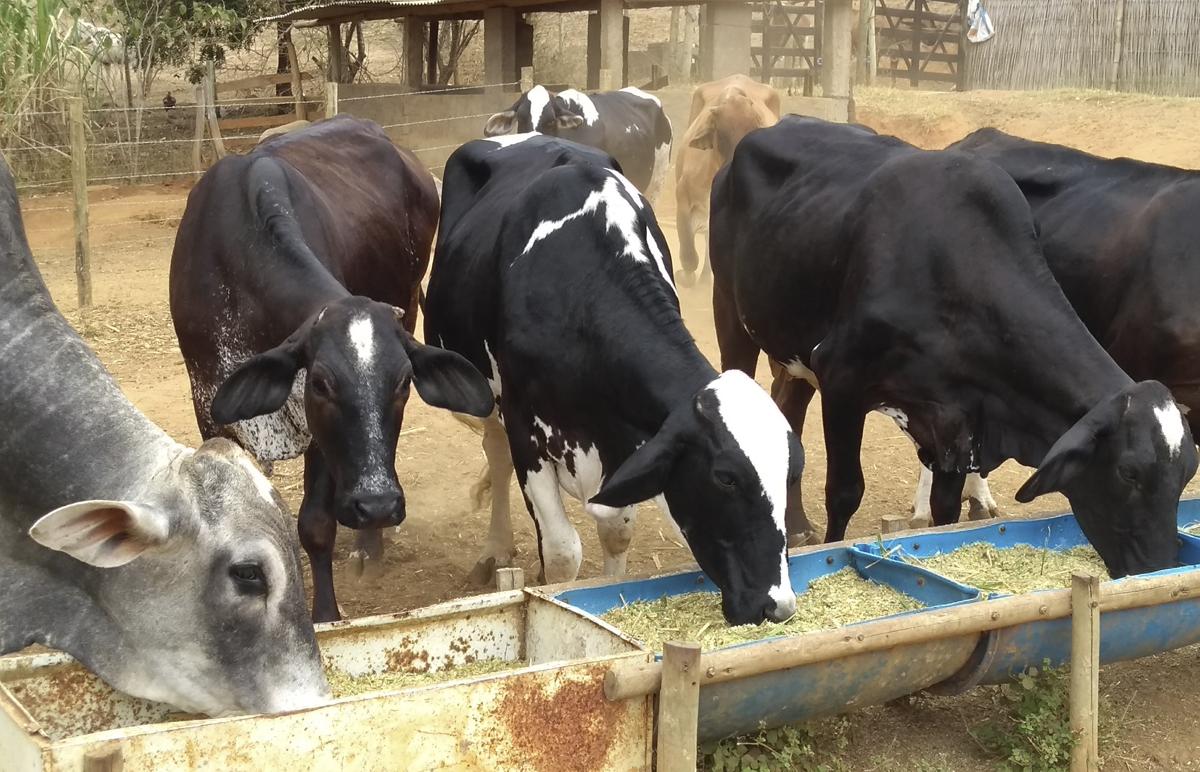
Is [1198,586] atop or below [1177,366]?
below

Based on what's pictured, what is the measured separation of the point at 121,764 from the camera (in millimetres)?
2910

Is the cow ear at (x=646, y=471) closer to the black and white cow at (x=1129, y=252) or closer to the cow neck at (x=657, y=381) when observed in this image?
the cow neck at (x=657, y=381)

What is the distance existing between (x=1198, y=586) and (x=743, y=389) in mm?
1604

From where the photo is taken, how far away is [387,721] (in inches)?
128

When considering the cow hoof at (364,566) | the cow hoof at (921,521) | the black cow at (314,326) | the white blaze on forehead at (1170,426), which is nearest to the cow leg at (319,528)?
the black cow at (314,326)

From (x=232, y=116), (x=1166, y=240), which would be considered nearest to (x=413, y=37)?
(x=232, y=116)

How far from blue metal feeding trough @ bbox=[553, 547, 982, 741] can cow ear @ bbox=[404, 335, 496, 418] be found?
2.89ft

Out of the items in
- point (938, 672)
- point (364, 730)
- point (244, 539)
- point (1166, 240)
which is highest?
point (1166, 240)

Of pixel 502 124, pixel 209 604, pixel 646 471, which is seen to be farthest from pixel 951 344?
pixel 502 124

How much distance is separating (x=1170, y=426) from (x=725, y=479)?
1692mm

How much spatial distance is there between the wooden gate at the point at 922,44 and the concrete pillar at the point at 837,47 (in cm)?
966

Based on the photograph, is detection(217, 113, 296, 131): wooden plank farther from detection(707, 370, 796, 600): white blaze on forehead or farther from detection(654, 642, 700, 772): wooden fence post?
detection(654, 642, 700, 772): wooden fence post

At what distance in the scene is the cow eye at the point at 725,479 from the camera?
4180mm

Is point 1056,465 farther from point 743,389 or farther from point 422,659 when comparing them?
point 422,659
